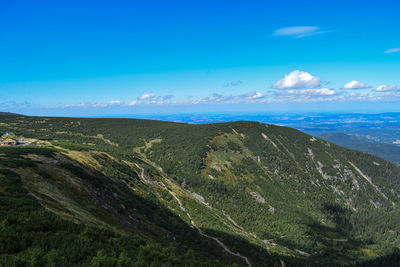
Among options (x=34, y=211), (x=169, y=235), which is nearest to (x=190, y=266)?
(x=34, y=211)

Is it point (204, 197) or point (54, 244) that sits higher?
point (54, 244)

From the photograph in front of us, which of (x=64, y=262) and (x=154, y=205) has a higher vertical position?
(x=64, y=262)

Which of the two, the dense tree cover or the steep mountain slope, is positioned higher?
the dense tree cover

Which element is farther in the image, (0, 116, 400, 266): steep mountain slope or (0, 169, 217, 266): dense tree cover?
(0, 116, 400, 266): steep mountain slope

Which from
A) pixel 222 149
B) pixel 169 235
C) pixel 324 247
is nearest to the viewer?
pixel 169 235

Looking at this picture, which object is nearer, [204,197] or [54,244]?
[54,244]

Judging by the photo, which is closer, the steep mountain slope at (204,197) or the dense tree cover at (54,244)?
the dense tree cover at (54,244)

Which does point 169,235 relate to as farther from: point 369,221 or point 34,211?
point 369,221

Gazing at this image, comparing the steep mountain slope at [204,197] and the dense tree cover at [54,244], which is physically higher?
the dense tree cover at [54,244]
